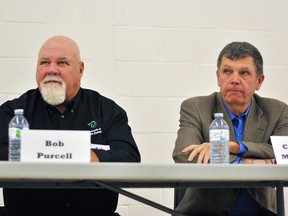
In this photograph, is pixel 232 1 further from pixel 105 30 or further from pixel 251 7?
pixel 105 30

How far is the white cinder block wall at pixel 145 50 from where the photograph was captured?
138 inches

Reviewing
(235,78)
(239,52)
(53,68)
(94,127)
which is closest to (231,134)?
(235,78)

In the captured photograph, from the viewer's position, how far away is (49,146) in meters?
1.79

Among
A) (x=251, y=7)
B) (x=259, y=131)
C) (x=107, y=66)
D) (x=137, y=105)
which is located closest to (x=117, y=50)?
(x=107, y=66)

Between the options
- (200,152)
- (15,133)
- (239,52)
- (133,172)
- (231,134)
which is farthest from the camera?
(239,52)

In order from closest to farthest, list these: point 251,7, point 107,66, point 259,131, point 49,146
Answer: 1. point 49,146
2. point 259,131
3. point 107,66
4. point 251,7

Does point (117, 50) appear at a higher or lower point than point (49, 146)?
higher

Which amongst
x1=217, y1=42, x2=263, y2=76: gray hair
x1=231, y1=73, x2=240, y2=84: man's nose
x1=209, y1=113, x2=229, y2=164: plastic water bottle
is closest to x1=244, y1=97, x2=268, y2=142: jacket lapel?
x1=231, y1=73, x2=240, y2=84: man's nose

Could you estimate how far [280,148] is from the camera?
2.09 metres

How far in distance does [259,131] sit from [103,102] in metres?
0.76

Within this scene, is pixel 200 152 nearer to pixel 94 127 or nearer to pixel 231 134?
pixel 231 134

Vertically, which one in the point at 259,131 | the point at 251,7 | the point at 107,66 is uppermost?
the point at 251,7

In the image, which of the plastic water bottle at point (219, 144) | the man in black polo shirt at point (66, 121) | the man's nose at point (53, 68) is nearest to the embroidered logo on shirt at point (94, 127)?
the man in black polo shirt at point (66, 121)

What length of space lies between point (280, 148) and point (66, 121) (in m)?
1.11
